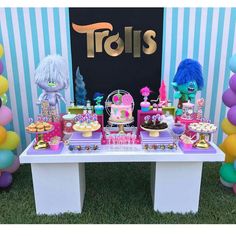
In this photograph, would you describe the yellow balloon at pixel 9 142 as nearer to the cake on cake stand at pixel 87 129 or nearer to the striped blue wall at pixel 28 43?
the striped blue wall at pixel 28 43

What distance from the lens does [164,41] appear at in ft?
9.75

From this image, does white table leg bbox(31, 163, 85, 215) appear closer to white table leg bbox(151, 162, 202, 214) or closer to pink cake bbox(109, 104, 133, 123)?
pink cake bbox(109, 104, 133, 123)

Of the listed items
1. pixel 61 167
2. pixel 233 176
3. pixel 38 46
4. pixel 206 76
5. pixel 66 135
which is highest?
pixel 38 46

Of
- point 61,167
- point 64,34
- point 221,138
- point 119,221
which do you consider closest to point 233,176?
point 221,138

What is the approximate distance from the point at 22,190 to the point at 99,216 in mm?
938

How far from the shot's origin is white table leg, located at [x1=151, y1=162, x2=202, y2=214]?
7.09ft

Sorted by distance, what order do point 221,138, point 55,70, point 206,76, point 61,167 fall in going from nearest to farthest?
point 61,167 < point 55,70 < point 206,76 < point 221,138

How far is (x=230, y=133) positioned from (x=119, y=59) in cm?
147

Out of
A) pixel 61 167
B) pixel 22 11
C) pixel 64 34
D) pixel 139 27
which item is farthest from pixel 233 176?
pixel 22 11

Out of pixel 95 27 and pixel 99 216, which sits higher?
pixel 95 27

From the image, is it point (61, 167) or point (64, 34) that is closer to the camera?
point (61, 167)

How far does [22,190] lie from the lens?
2680mm

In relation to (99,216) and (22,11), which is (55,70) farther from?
(99,216)

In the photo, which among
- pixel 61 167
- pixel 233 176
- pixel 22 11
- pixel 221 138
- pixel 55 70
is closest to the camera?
pixel 61 167
